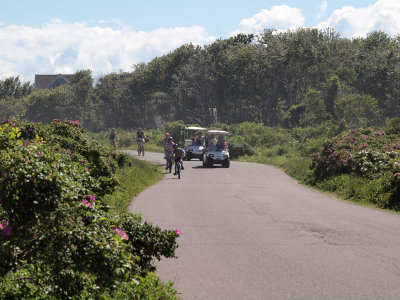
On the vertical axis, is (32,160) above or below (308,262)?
above

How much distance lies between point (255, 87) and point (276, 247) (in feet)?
226

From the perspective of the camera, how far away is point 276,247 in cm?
1044

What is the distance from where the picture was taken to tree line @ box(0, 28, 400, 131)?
6531 centimetres

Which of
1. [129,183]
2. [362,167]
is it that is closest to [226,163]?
[362,167]

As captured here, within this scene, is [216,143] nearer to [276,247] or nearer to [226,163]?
[226,163]

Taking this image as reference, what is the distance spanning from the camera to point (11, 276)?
6848mm

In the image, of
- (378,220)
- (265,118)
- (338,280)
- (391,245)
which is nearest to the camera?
(338,280)

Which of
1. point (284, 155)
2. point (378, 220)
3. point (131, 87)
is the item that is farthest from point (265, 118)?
point (378, 220)

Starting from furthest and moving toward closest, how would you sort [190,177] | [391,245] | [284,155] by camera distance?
[284,155] → [190,177] → [391,245]

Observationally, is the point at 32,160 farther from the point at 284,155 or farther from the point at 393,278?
the point at 284,155

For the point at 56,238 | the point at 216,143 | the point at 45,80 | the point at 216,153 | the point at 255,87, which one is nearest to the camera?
the point at 56,238

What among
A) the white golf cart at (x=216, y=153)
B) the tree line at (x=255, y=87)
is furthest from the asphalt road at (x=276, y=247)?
the tree line at (x=255, y=87)

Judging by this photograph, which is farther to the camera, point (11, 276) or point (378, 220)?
point (378, 220)

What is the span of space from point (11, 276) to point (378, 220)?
9.65 metres
